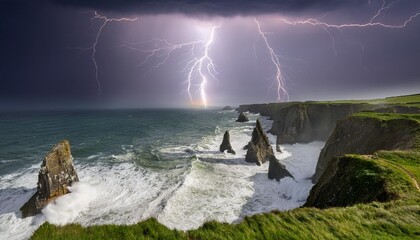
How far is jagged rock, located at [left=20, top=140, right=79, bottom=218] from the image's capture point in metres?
23.3

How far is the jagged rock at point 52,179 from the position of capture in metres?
23.3

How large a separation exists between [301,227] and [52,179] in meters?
25.2

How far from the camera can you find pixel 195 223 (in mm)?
20797

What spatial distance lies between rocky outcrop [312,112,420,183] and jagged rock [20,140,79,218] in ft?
84.8

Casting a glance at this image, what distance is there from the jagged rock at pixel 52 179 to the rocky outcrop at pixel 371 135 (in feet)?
84.8

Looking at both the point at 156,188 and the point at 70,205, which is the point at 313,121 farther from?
the point at 70,205

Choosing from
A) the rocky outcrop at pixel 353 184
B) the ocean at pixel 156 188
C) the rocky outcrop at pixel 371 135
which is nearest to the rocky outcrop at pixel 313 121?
the ocean at pixel 156 188

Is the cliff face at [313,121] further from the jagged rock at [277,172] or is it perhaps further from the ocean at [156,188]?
the jagged rock at [277,172]

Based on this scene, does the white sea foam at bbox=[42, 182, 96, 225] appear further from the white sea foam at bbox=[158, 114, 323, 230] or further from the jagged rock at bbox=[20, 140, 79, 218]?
the white sea foam at bbox=[158, 114, 323, 230]

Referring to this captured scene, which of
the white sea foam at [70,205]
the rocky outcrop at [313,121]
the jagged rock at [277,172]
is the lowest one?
the white sea foam at [70,205]

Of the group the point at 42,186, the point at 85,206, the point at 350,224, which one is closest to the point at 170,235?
the point at 350,224

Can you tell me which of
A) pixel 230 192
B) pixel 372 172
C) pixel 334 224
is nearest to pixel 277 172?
pixel 230 192

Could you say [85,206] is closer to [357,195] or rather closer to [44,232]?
[44,232]

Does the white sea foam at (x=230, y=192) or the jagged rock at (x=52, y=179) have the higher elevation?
the jagged rock at (x=52, y=179)
